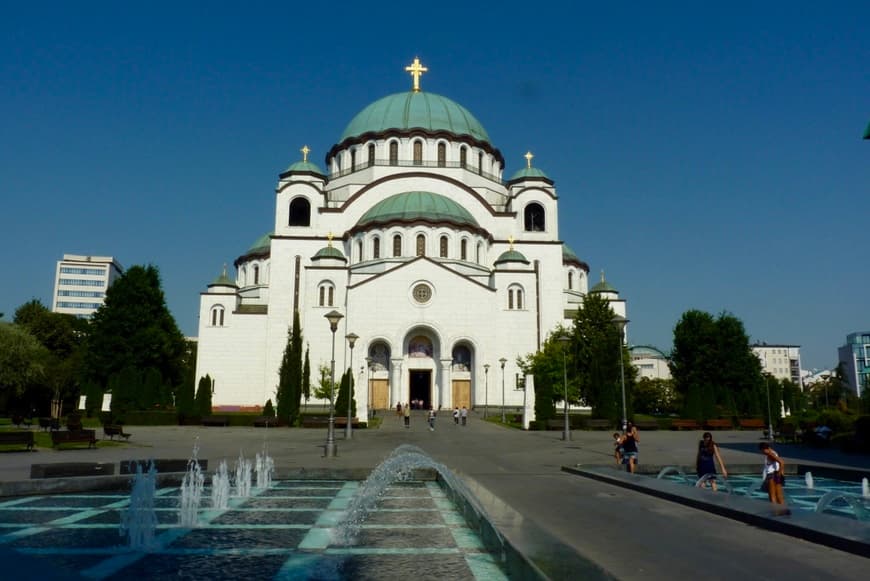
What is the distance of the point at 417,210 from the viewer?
1778 inches

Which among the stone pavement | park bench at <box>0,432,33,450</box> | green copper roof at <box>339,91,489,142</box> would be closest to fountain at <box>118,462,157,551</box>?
the stone pavement

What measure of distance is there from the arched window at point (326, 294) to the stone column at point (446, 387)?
8346mm

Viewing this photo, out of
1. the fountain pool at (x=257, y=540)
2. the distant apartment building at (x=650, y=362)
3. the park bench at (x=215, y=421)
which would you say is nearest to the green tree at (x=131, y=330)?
the park bench at (x=215, y=421)

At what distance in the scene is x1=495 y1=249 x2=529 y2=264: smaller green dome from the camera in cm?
4491

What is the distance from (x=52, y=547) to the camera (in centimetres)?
682

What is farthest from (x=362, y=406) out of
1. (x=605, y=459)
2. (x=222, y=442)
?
(x=605, y=459)

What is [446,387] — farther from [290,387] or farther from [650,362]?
[650,362]

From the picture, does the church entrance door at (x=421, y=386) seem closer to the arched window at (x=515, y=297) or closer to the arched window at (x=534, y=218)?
the arched window at (x=515, y=297)

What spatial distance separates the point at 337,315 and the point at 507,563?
14996 mm

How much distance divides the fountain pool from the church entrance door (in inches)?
1321

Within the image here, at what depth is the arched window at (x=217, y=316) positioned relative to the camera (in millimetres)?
46656

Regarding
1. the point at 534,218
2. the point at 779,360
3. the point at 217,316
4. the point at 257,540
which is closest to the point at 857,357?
the point at 779,360

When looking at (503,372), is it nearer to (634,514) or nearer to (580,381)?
(580,381)

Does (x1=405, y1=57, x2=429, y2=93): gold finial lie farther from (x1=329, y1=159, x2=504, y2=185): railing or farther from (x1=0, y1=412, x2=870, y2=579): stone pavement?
(x1=0, y1=412, x2=870, y2=579): stone pavement
